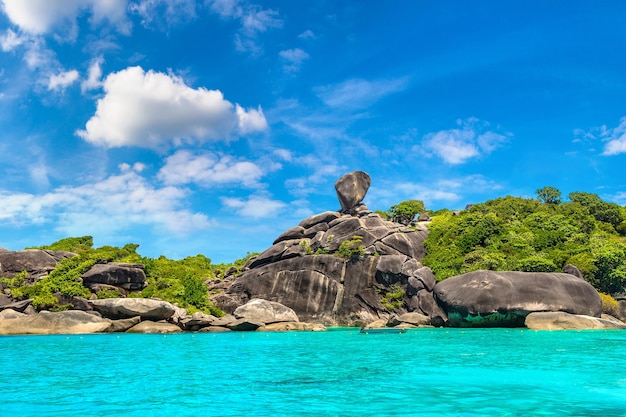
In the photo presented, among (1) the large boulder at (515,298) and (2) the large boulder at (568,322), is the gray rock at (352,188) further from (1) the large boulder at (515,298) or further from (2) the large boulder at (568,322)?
(2) the large boulder at (568,322)

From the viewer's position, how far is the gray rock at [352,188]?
53.8 m

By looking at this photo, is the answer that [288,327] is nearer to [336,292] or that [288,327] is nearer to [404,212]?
[336,292]

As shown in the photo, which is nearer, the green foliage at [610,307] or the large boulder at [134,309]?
the large boulder at [134,309]

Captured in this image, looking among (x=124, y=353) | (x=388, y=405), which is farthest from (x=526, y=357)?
(x=124, y=353)

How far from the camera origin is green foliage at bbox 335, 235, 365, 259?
42.5m

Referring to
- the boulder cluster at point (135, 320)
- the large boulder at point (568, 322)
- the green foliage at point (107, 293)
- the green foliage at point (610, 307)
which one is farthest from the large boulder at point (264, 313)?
the green foliage at point (610, 307)

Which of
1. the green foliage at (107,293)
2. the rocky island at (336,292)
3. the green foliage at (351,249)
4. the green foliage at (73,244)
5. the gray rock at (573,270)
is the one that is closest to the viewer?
the rocky island at (336,292)

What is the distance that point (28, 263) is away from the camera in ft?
129

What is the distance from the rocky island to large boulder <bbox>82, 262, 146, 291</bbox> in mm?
76

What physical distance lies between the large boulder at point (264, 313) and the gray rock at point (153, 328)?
15.4ft

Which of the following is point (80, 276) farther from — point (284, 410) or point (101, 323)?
point (284, 410)

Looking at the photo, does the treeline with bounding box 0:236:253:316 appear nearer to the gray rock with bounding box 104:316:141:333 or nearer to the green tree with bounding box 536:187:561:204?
the gray rock with bounding box 104:316:141:333

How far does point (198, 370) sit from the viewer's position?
1212 cm

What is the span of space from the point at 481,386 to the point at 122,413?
651cm
